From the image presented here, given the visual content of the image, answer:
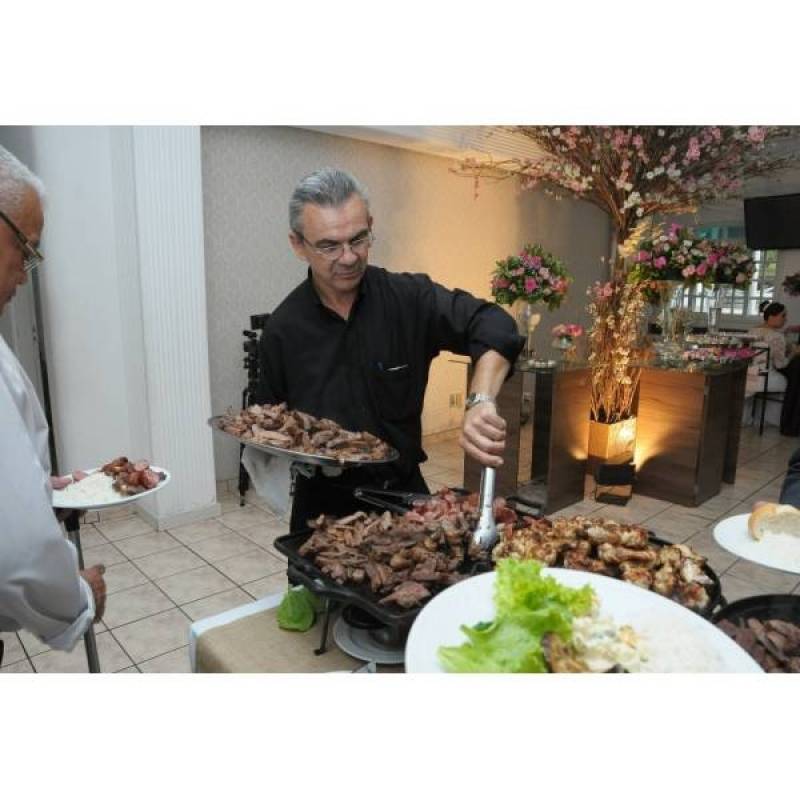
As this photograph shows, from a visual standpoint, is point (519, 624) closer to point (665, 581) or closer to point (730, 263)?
point (665, 581)

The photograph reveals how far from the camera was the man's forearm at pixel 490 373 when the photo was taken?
1.32 metres

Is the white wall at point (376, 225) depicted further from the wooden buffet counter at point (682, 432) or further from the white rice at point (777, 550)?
the white rice at point (777, 550)

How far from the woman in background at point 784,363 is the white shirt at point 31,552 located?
20.2ft

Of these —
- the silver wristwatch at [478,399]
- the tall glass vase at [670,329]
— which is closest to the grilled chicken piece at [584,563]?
the silver wristwatch at [478,399]

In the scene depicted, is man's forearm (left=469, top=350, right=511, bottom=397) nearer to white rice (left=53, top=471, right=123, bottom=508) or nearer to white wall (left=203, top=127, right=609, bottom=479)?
white rice (left=53, top=471, right=123, bottom=508)

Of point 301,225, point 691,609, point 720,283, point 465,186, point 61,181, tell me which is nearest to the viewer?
point 691,609

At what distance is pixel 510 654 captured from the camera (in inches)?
30.1

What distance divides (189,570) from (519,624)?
2303 mm

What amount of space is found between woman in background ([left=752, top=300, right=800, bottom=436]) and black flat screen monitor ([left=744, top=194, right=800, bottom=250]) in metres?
1.37

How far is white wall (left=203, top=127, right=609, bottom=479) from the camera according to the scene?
3639mm

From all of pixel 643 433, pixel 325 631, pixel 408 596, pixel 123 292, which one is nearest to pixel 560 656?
pixel 408 596

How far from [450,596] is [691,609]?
1.19 ft
